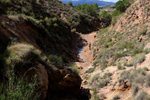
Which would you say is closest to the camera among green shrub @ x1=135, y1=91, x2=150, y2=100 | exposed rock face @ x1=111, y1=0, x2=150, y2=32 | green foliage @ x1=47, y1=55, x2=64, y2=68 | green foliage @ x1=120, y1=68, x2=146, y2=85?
green shrub @ x1=135, y1=91, x2=150, y2=100

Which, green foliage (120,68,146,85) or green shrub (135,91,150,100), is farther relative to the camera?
green foliage (120,68,146,85)

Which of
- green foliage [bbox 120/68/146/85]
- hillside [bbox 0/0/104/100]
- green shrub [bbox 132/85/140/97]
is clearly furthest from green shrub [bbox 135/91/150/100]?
hillside [bbox 0/0/104/100]

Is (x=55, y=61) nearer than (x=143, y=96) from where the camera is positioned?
No

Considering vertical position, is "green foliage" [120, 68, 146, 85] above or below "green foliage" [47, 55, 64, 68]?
below

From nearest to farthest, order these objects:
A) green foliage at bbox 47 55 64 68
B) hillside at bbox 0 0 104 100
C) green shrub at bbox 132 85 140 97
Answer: hillside at bbox 0 0 104 100 < green shrub at bbox 132 85 140 97 < green foliage at bbox 47 55 64 68

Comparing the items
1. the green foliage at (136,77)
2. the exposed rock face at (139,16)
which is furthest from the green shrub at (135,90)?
the exposed rock face at (139,16)

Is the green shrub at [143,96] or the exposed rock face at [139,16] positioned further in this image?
the exposed rock face at [139,16]

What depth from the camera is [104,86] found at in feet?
28.7

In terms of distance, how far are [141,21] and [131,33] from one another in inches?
73.7

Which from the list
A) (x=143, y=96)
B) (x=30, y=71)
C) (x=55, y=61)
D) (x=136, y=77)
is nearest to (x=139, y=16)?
(x=136, y=77)

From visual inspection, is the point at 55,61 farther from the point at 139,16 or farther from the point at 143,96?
the point at 139,16

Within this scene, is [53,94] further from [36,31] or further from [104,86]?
[36,31]

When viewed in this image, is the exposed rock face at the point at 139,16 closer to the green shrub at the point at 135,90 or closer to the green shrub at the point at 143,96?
the green shrub at the point at 135,90

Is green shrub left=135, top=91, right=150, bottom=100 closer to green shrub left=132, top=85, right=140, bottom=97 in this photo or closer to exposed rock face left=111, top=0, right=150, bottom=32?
green shrub left=132, top=85, right=140, bottom=97
